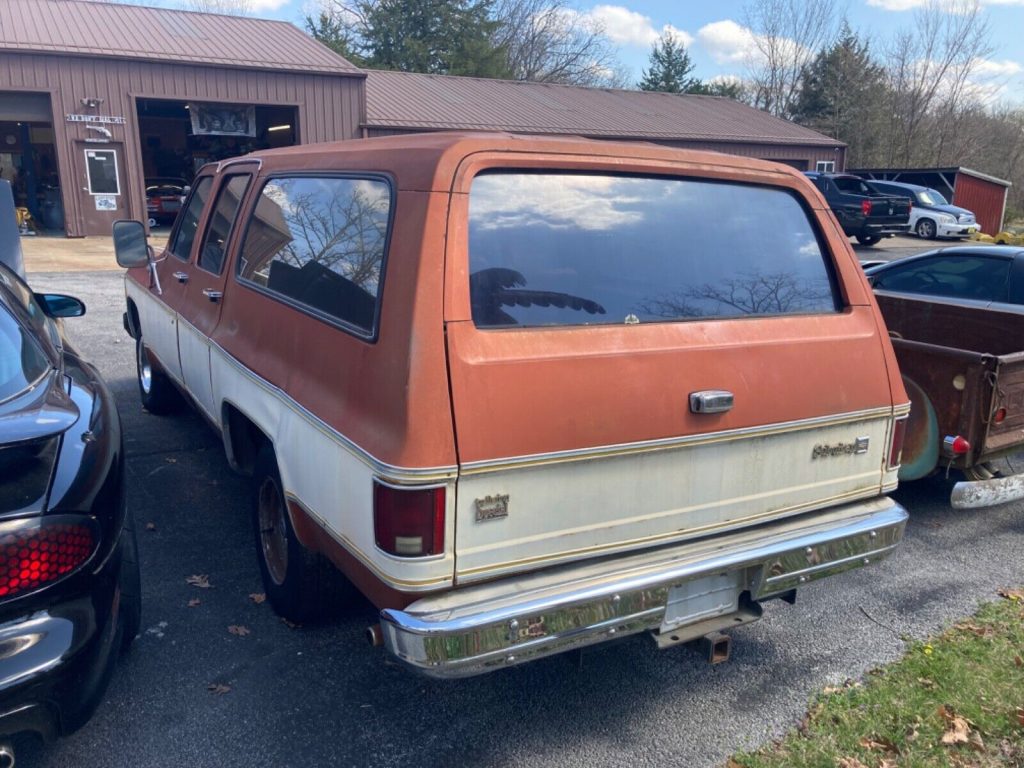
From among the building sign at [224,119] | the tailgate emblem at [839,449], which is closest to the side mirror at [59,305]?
the tailgate emblem at [839,449]

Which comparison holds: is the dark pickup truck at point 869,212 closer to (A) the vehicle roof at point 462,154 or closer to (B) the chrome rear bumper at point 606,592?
(A) the vehicle roof at point 462,154

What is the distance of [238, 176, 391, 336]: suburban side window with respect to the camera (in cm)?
289

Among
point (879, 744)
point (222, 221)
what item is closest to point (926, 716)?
point (879, 744)

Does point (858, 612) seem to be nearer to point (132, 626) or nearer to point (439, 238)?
point (439, 238)

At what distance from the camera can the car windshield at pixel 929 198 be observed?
1004 inches

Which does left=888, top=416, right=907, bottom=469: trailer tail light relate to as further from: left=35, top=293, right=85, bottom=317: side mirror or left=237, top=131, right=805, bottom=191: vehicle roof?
left=35, top=293, right=85, bottom=317: side mirror

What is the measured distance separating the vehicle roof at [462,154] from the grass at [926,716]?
2117mm

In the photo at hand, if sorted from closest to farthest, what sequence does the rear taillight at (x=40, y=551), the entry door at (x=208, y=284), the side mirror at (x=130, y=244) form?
the rear taillight at (x=40, y=551) < the entry door at (x=208, y=284) < the side mirror at (x=130, y=244)

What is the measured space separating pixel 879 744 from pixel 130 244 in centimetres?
504

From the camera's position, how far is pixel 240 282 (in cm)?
404

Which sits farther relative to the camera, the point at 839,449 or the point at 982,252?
the point at 982,252

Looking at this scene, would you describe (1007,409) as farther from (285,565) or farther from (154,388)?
(154,388)

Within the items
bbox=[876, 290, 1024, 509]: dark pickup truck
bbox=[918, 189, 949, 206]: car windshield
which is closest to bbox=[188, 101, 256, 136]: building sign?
bbox=[918, 189, 949, 206]: car windshield

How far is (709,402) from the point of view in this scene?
9.31 ft
